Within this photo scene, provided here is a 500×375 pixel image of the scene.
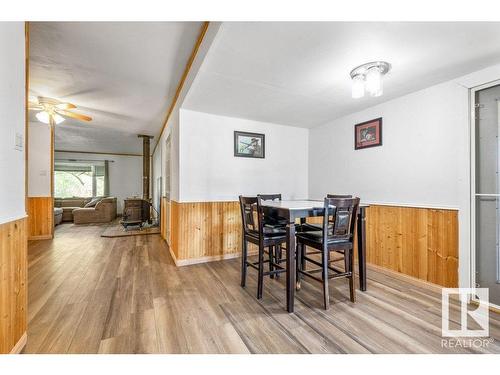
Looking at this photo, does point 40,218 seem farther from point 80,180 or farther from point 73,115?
point 80,180

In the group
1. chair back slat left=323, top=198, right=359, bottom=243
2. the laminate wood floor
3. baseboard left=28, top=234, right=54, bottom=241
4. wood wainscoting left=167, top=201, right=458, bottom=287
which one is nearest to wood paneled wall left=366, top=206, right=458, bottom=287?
wood wainscoting left=167, top=201, right=458, bottom=287

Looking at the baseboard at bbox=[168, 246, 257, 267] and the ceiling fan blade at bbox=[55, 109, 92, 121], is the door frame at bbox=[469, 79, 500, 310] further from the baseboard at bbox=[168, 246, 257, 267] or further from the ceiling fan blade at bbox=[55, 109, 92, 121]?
the ceiling fan blade at bbox=[55, 109, 92, 121]

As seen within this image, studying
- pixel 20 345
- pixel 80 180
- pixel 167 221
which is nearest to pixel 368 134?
pixel 167 221

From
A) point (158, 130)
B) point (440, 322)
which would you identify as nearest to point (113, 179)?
point (158, 130)

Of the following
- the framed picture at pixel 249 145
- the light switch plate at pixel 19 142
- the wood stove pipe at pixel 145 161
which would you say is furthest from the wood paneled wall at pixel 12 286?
the wood stove pipe at pixel 145 161

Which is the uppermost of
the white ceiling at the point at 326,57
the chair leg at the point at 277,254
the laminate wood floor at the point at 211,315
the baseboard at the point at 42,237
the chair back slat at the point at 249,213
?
the white ceiling at the point at 326,57

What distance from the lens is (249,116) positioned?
341 cm

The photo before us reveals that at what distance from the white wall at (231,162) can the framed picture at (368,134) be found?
1.06 m

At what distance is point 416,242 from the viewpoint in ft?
8.11

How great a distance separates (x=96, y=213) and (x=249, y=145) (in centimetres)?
575

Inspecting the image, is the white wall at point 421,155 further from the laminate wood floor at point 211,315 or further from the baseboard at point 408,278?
the laminate wood floor at point 211,315

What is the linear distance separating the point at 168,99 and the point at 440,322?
13.0ft

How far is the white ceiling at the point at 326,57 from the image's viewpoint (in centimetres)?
151
